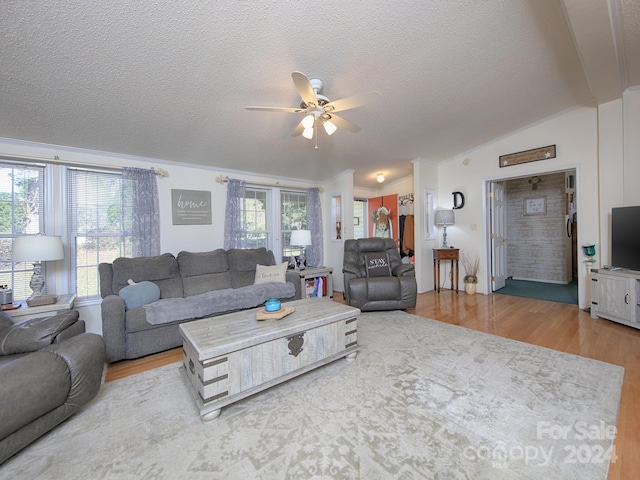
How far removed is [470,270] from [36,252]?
6035 mm

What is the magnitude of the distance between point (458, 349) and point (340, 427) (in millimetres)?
1564

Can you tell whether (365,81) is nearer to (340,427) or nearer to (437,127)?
(437,127)

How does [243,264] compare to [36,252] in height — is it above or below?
below

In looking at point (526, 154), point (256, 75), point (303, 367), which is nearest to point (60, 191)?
point (256, 75)

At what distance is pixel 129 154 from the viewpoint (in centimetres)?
333

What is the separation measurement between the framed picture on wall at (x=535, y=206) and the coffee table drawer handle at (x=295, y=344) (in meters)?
6.35

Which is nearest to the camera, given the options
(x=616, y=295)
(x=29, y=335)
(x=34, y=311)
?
(x=29, y=335)

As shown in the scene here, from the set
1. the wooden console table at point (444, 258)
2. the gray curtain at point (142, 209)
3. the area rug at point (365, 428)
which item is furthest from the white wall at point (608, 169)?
the gray curtain at point (142, 209)

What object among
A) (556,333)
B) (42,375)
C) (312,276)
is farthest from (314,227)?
(42,375)

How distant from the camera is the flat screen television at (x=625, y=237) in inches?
115

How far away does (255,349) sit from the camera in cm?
178

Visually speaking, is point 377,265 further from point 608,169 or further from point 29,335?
point 29,335

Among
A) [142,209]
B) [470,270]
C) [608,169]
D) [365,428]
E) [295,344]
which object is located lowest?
[365,428]

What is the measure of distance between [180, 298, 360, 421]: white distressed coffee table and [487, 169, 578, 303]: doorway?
3.95 meters
